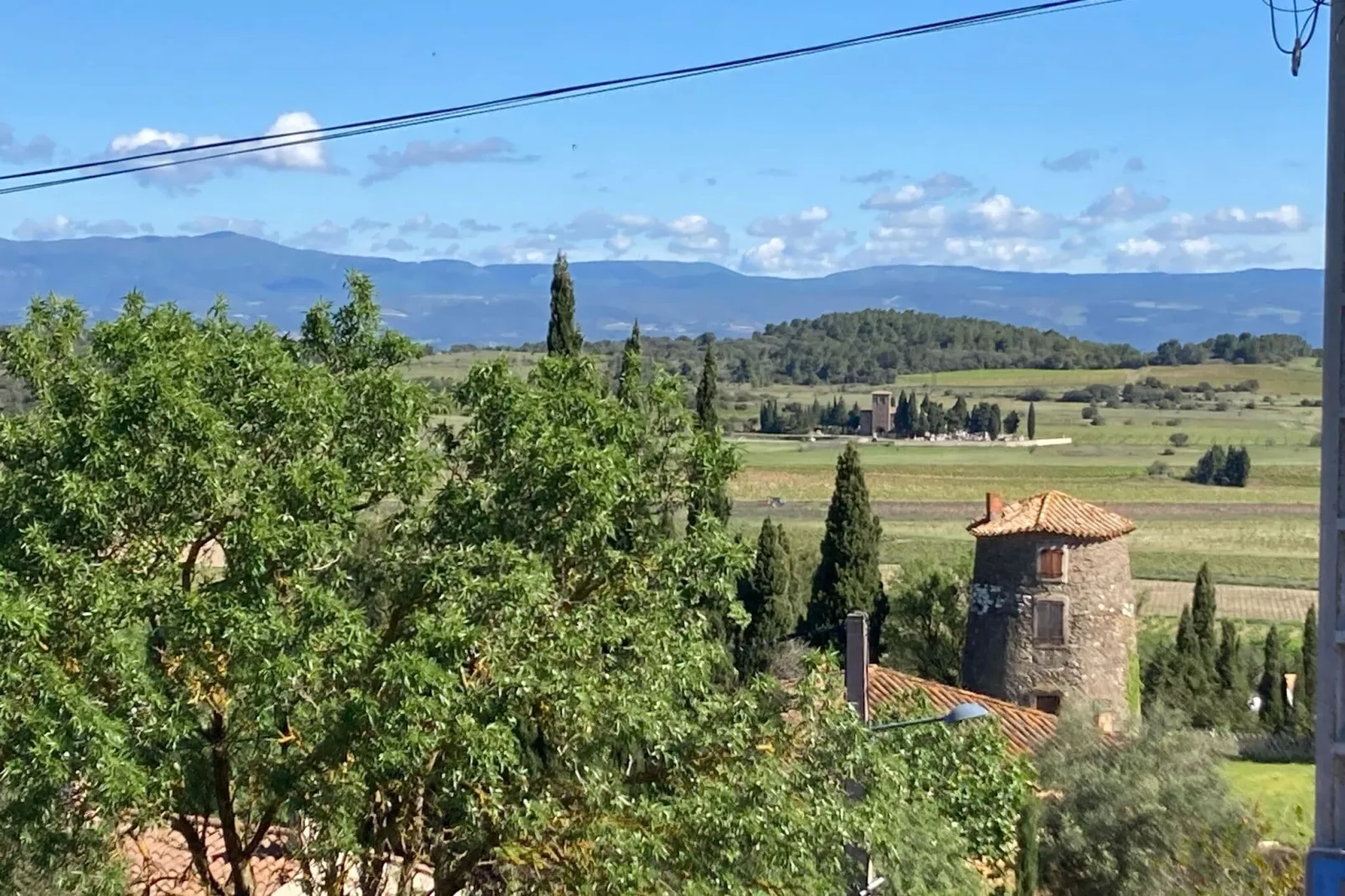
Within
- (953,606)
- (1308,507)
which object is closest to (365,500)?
(953,606)

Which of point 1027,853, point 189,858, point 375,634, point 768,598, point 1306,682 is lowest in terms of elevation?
point 1306,682

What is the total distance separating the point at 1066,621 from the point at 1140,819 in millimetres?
11266

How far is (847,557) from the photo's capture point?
123ft

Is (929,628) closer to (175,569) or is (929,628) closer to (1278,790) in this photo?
(1278,790)

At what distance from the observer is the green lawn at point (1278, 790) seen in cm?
2433

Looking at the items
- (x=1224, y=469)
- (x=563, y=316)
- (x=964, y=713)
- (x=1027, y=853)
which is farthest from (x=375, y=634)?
(x=1224, y=469)

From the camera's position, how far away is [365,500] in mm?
11547

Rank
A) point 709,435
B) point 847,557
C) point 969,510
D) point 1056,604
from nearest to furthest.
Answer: point 709,435, point 1056,604, point 847,557, point 969,510

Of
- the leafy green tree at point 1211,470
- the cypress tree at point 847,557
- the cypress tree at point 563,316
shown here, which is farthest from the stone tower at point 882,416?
the cypress tree at point 563,316

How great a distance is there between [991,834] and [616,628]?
580 centimetres

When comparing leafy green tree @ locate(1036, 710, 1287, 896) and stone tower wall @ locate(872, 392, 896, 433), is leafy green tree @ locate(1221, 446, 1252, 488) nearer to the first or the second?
stone tower wall @ locate(872, 392, 896, 433)

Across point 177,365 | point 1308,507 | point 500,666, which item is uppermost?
point 177,365

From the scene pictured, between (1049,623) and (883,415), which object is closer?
(1049,623)

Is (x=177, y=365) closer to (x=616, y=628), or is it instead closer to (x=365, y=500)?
(x=365, y=500)
